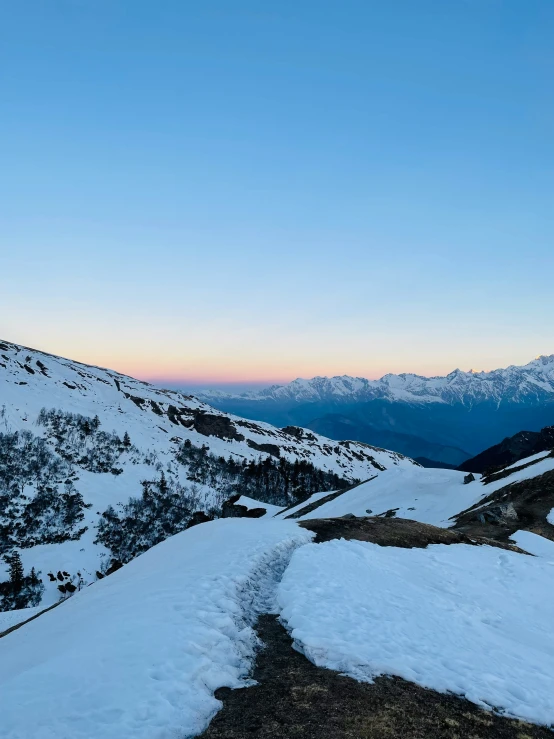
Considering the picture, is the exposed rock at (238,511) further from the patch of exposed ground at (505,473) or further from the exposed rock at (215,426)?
the exposed rock at (215,426)

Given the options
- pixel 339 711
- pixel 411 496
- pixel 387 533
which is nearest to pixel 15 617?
pixel 387 533

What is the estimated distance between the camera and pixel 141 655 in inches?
344

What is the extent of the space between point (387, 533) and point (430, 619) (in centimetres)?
1272

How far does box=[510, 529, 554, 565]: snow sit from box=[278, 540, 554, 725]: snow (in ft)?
17.6

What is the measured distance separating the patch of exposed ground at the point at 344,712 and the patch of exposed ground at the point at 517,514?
928 inches

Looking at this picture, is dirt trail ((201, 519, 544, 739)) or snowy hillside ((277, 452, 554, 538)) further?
snowy hillside ((277, 452, 554, 538))

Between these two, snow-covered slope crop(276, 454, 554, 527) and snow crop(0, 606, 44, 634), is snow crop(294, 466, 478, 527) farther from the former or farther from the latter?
snow crop(0, 606, 44, 634)

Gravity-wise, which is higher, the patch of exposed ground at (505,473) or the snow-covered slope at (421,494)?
the patch of exposed ground at (505,473)

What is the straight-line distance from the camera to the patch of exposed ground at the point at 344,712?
730 centimetres

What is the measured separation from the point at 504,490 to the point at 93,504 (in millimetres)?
68342

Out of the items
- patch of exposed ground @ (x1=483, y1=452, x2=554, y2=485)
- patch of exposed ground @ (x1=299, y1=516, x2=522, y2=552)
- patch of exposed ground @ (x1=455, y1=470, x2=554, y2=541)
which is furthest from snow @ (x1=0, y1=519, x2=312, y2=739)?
patch of exposed ground @ (x1=483, y1=452, x2=554, y2=485)

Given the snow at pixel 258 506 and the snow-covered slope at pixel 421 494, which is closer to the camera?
the snow-covered slope at pixel 421 494

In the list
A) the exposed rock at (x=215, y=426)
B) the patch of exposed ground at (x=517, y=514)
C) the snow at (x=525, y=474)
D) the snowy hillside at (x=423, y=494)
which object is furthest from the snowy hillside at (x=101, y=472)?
the snow at (x=525, y=474)

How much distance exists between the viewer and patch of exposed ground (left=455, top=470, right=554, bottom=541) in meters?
32.0
